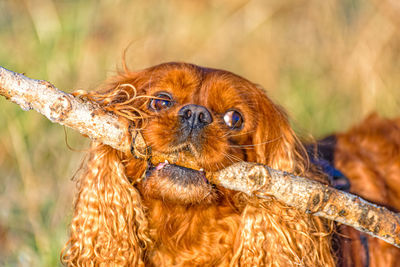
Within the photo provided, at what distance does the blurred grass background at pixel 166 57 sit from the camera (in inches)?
160

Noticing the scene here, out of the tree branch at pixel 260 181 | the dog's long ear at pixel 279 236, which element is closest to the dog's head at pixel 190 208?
the dog's long ear at pixel 279 236

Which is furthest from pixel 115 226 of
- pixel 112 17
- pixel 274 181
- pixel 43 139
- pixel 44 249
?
pixel 112 17

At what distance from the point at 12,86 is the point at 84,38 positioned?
288 centimetres

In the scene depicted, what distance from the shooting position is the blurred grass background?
13.3 ft

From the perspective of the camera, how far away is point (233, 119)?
266cm

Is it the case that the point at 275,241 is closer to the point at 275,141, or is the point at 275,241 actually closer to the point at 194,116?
the point at 275,141

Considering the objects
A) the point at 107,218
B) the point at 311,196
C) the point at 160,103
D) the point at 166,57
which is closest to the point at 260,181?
the point at 311,196

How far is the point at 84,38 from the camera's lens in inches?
185

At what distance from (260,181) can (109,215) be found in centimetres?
89

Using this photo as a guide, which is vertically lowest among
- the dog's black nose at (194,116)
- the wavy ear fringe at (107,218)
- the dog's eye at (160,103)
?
the wavy ear fringe at (107,218)

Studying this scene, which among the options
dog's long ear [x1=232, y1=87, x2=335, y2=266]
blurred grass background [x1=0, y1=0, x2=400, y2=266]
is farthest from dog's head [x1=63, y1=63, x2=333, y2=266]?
blurred grass background [x1=0, y1=0, x2=400, y2=266]

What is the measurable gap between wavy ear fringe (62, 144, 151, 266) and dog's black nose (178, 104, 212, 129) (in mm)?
442

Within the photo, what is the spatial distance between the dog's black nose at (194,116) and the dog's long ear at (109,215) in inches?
13.4

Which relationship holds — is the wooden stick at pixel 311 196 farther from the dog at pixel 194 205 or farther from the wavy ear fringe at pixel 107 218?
the wavy ear fringe at pixel 107 218
